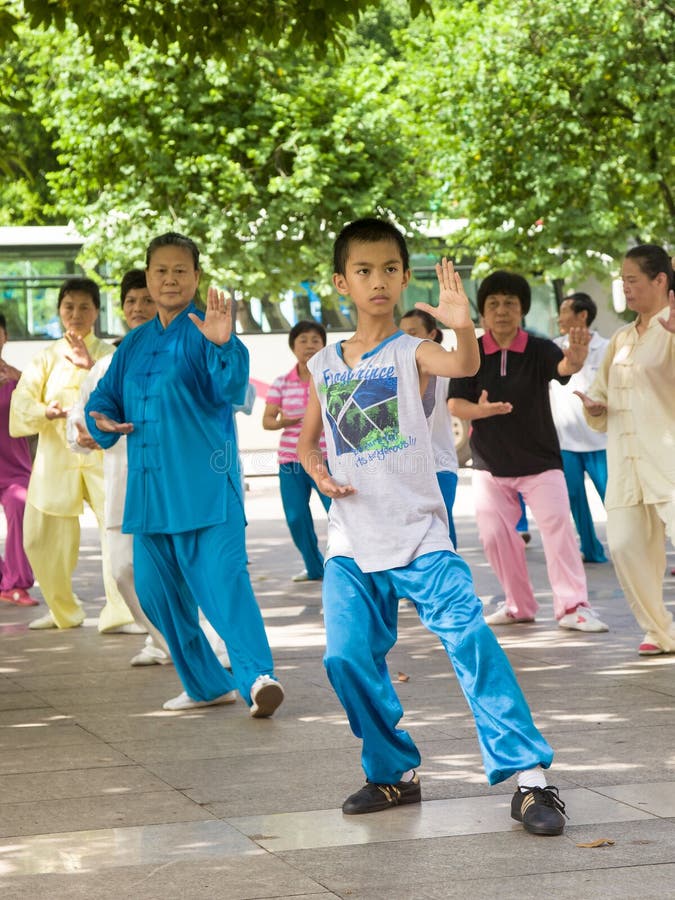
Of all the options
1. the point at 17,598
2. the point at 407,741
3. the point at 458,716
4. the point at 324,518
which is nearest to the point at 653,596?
the point at 458,716

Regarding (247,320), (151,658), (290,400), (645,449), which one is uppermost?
(247,320)

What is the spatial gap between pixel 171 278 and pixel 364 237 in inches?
77.2

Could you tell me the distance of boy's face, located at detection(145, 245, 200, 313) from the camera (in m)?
7.08

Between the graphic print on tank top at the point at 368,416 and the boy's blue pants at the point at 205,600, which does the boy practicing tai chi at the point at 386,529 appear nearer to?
the graphic print on tank top at the point at 368,416

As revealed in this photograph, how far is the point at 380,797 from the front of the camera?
519 centimetres

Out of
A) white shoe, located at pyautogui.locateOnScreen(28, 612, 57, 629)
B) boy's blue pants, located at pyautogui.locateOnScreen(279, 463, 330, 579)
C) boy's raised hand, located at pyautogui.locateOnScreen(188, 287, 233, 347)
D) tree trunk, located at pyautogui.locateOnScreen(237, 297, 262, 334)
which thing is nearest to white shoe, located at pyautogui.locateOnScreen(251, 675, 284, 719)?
boy's raised hand, located at pyautogui.locateOnScreen(188, 287, 233, 347)

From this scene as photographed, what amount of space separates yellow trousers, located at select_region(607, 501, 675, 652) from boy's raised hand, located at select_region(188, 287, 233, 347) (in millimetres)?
2702

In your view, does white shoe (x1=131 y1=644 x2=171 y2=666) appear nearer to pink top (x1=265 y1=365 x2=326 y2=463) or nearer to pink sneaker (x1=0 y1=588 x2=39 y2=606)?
pink sneaker (x1=0 y1=588 x2=39 y2=606)

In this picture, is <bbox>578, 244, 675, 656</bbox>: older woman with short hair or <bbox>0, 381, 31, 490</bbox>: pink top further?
<bbox>0, 381, 31, 490</bbox>: pink top

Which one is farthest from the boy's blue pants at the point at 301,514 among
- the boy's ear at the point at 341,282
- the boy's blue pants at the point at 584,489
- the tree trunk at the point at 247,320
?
the tree trunk at the point at 247,320

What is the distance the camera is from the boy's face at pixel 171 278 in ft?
23.2

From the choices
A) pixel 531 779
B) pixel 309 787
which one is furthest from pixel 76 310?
pixel 531 779

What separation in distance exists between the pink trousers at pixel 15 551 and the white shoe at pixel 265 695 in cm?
513

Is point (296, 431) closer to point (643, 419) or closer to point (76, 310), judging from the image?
point (76, 310)
